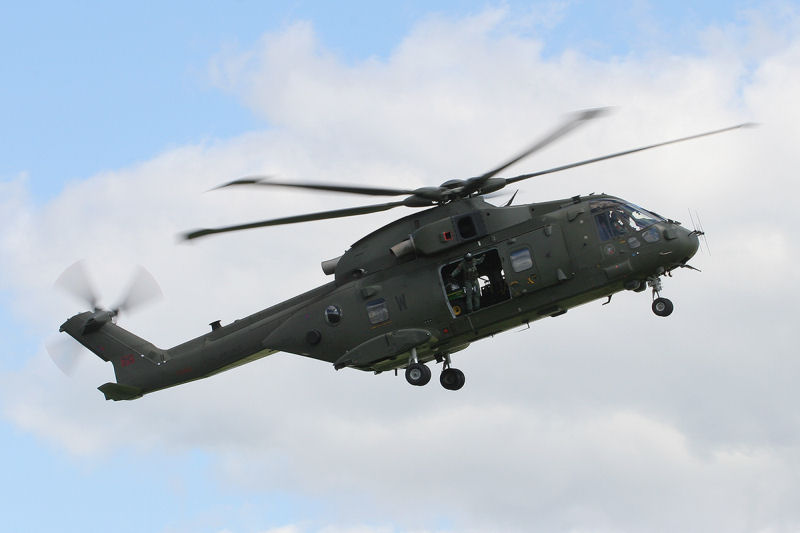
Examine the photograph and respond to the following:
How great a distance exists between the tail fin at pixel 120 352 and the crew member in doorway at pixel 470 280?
33.9ft

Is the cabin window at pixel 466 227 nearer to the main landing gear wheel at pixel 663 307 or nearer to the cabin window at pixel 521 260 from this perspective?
the cabin window at pixel 521 260

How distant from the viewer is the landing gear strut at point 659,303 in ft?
88.8

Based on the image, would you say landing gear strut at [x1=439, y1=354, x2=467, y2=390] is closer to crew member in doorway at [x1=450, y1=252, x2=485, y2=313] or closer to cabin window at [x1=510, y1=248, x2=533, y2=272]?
crew member in doorway at [x1=450, y1=252, x2=485, y2=313]

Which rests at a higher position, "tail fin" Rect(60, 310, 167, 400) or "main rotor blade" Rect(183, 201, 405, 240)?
"main rotor blade" Rect(183, 201, 405, 240)

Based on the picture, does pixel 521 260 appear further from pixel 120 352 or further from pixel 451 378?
pixel 120 352

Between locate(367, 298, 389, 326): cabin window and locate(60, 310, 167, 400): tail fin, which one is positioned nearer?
locate(367, 298, 389, 326): cabin window

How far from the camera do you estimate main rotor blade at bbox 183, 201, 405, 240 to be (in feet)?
87.0


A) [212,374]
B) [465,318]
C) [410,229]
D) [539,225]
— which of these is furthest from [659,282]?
[212,374]

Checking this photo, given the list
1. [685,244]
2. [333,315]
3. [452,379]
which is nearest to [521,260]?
[685,244]

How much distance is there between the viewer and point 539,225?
27547 millimetres

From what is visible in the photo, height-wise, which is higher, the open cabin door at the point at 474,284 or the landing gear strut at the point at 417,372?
the open cabin door at the point at 474,284

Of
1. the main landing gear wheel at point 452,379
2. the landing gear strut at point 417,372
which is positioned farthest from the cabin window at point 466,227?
the main landing gear wheel at point 452,379

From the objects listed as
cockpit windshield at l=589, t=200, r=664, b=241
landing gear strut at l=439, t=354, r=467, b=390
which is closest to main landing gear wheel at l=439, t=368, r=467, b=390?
landing gear strut at l=439, t=354, r=467, b=390

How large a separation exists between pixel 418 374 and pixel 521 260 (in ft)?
14.8
